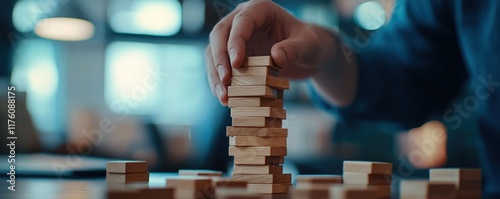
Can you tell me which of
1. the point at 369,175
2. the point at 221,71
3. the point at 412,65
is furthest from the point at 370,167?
the point at 412,65

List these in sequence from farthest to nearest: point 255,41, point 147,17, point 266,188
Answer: point 147,17
point 255,41
point 266,188

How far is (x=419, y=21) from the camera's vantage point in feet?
9.23

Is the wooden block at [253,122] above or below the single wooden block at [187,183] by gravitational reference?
above

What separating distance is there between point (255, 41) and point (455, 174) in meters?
0.78

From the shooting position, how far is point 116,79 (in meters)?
4.61

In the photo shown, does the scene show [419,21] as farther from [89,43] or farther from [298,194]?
[89,43]

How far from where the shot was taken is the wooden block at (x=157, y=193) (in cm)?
118

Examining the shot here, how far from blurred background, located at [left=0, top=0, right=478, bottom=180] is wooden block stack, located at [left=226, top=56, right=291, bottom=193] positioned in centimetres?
271

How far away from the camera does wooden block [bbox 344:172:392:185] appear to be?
1684 mm

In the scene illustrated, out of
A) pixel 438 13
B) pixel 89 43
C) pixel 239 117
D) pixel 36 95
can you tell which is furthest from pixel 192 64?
pixel 239 117

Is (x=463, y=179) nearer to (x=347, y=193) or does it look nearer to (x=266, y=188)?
(x=266, y=188)

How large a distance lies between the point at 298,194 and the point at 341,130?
102 inches

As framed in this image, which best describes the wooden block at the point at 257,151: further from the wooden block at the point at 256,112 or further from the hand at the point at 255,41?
the hand at the point at 255,41

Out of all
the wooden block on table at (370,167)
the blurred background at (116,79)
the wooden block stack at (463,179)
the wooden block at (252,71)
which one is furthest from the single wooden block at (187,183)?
the blurred background at (116,79)
